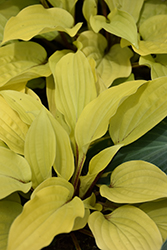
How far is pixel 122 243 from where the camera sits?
641mm

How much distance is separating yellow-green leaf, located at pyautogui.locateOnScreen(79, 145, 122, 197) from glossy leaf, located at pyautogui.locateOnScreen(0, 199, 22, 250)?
206mm

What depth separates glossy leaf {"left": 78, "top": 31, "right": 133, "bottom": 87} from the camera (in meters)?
1.01

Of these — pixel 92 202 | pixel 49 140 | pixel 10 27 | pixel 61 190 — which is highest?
pixel 10 27

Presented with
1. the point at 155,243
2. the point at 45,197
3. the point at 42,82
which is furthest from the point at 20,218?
the point at 42,82

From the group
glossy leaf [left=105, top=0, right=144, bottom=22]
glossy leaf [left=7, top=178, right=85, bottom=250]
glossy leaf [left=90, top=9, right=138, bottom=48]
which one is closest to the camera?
glossy leaf [left=7, top=178, right=85, bottom=250]

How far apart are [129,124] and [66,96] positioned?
0.23m

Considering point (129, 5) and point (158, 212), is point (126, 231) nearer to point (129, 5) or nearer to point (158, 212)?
point (158, 212)

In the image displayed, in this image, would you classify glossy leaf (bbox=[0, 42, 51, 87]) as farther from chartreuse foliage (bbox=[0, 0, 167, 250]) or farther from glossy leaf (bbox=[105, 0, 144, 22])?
glossy leaf (bbox=[105, 0, 144, 22])

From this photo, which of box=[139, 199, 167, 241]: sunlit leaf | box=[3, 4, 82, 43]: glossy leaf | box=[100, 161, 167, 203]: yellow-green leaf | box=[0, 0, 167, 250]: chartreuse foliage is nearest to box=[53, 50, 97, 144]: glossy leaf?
box=[0, 0, 167, 250]: chartreuse foliage

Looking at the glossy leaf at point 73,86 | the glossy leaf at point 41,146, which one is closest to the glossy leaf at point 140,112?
the glossy leaf at point 73,86

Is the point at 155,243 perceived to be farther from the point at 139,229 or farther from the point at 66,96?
the point at 66,96

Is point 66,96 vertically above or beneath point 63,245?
above

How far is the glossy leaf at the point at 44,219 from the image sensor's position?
57 centimetres

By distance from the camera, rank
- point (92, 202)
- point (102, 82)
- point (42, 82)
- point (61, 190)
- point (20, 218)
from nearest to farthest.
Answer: point (20, 218), point (61, 190), point (92, 202), point (102, 82), point (42, 82)
